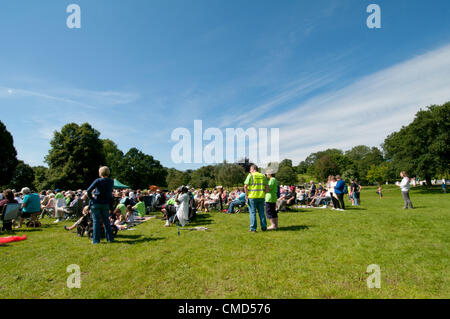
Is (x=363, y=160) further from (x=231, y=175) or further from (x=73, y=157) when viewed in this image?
(x=73, y=157)

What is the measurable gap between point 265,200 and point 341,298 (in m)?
4.73

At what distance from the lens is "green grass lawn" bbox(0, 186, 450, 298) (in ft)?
10.7

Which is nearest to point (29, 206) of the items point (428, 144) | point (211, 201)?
point (211, 201)

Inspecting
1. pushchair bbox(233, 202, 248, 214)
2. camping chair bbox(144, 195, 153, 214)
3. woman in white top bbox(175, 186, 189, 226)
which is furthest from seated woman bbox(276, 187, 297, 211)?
camping chair bbox(144, 195, 153, 214)

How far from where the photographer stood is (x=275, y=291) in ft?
10.4

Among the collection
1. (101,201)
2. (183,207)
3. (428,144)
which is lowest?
(183,207)

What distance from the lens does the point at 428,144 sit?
3462cm

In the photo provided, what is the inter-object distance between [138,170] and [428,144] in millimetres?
69179
